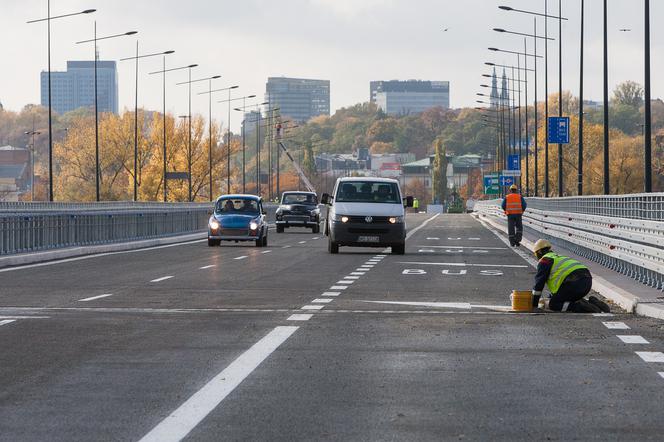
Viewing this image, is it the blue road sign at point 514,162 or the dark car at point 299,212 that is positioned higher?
the blue road sign at point 514,162

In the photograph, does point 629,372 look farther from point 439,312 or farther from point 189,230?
point 189,230

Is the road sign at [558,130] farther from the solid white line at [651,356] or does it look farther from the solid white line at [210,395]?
the solid white line at [651,356]

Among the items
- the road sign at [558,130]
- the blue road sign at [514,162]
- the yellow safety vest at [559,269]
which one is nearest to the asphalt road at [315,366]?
the yellow safety vest at [559,269]

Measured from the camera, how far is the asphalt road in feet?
29.6

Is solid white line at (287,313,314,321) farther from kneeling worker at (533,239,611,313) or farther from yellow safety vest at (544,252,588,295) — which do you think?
yellow safety vest at (544,252,588,295)

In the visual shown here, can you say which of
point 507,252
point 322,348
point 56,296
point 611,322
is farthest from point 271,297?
point 507,252

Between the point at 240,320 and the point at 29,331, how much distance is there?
8.10 ft

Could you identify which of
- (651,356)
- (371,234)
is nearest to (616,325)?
(651,356)

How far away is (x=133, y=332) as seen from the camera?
49.6 feet

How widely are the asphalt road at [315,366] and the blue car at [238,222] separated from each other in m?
21.1

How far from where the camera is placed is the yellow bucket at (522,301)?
59.3 ft

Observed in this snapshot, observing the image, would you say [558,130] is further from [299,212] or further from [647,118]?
[647,118]

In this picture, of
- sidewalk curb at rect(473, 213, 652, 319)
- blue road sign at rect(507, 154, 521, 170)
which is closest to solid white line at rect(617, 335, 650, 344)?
sidewalk curb at rect(473, 213, 652, 319)

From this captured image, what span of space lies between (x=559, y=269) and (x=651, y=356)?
4.79m
